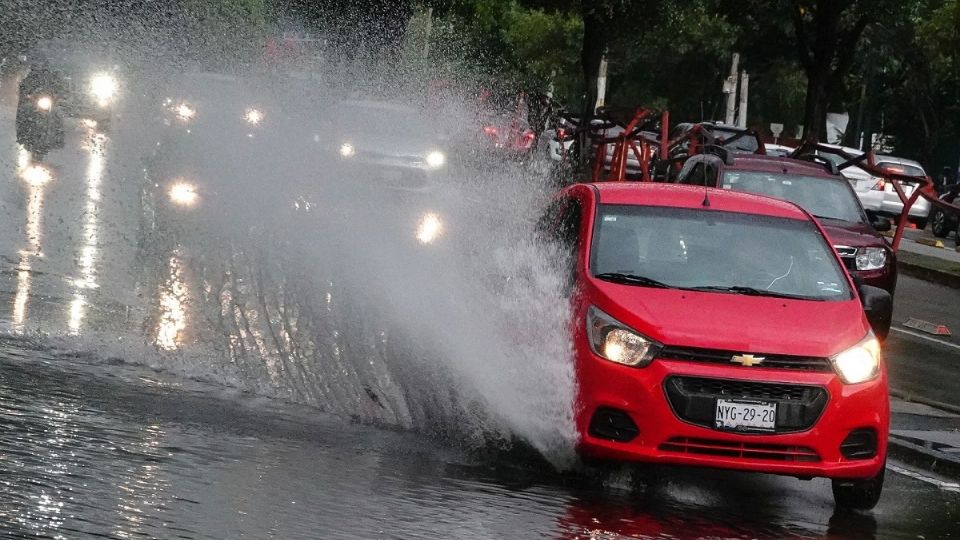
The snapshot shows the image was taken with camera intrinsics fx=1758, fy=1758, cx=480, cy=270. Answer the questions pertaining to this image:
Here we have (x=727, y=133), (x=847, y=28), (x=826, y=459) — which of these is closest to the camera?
(x=826, y=459)

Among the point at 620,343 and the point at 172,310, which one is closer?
the point at 620,343

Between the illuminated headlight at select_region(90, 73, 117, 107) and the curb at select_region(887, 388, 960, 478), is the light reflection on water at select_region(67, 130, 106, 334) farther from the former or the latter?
the curb at select_region(887, 388, 960, 478)

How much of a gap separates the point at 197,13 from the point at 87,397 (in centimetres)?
4482

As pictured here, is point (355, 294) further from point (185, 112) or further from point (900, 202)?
point (900, 202)

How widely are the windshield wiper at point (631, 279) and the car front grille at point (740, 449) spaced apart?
3.31ft

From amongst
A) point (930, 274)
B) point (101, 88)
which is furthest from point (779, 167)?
point (101, 88)

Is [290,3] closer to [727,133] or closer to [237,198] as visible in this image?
[727,133]

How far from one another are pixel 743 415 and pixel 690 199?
2.07 metres

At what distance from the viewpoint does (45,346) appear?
10297mm

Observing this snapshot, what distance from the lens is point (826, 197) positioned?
664 inches

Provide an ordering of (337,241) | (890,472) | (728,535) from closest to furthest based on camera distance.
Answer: (728,535), (890,472), (337,241)

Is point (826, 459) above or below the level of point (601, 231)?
below

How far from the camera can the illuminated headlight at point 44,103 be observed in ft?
81.5

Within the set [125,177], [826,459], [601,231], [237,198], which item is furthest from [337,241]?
[826,459]
